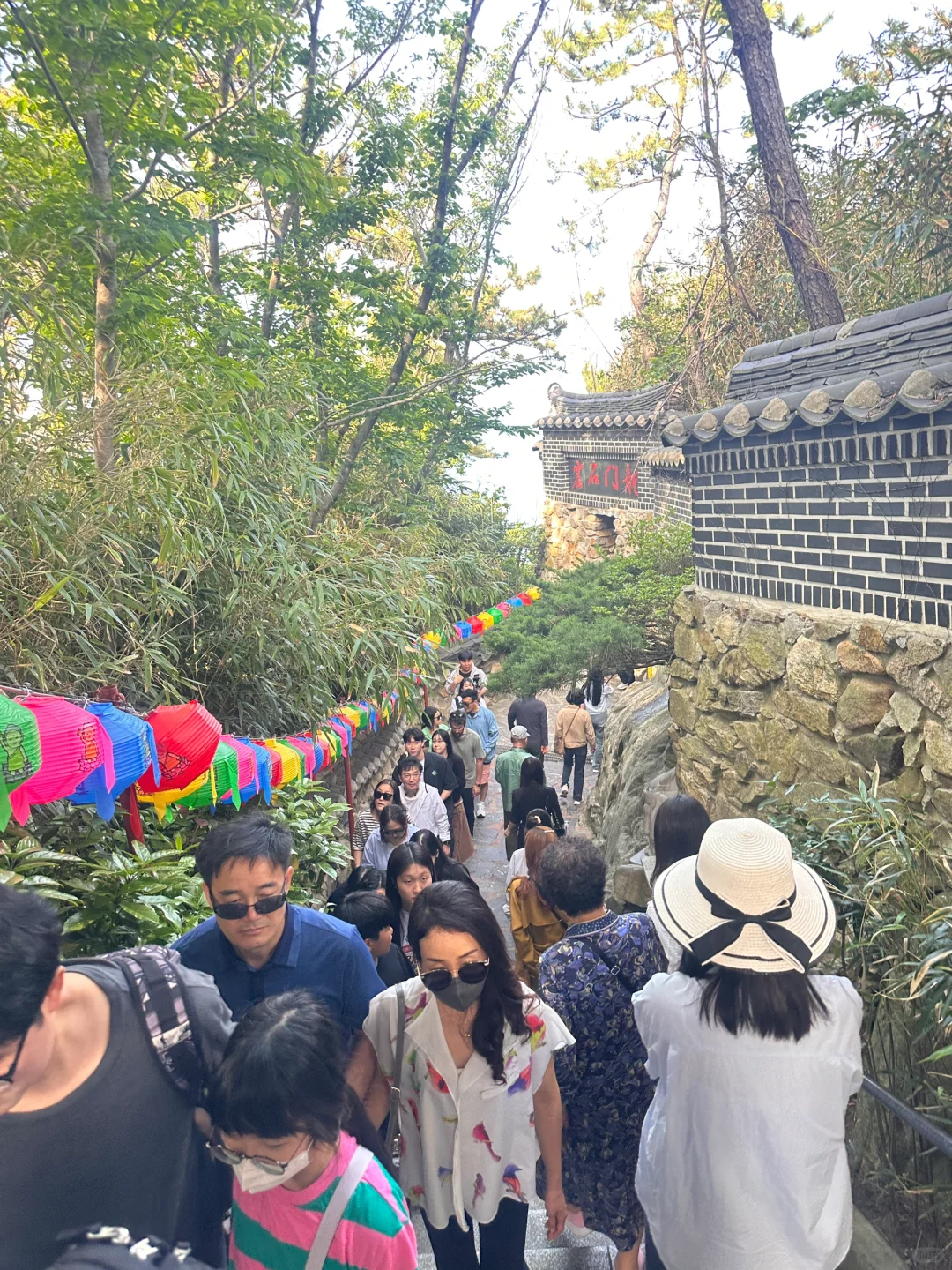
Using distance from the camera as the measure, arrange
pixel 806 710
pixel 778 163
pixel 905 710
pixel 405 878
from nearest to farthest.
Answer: pixel 405 878, pixel 905 710, pixel 806 710, pixel 778 163

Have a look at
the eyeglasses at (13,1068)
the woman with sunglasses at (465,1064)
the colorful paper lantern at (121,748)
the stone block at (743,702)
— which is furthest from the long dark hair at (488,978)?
the stone block at (743,702)

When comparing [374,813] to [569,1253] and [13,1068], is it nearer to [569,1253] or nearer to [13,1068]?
[569,1253]

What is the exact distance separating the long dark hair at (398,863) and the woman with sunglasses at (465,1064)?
1.32m

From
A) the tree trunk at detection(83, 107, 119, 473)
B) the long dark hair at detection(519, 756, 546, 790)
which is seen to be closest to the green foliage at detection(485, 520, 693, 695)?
the long dark hair at detection(519, 756, 546, 790)

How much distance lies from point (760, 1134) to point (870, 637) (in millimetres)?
2766

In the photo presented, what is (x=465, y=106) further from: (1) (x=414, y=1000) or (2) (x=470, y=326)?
(1) (x=414, y=1000)

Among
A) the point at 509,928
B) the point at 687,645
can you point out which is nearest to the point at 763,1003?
the point at 687,645

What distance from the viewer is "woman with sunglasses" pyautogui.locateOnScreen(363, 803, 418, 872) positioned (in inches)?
185

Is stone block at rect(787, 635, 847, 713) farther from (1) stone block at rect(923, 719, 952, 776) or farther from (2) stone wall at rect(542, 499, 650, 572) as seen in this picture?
(2) stone wall at rect(542, 499, 650, 572)

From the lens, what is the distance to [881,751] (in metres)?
4.22

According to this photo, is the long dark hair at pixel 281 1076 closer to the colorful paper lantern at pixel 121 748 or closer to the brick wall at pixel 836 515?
the colorful paper lantern at pixel 121 748

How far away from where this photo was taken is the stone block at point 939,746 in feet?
12.0

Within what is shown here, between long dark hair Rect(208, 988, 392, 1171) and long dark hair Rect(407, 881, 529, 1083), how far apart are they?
520mm

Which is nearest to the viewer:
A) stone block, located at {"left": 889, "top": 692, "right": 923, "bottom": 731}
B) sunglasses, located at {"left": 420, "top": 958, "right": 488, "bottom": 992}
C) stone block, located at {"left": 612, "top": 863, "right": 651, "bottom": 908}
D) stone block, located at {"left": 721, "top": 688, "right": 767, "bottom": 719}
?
sunglasses, located at {"left": 420, "top": 958, "right": 488, "bottom": 992}
